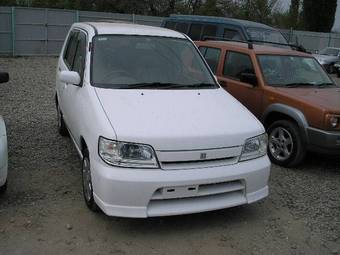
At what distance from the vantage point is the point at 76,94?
5.12m

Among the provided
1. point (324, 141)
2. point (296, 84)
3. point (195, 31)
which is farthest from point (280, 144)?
point (195, 31)

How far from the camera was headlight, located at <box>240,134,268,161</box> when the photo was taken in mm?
4239

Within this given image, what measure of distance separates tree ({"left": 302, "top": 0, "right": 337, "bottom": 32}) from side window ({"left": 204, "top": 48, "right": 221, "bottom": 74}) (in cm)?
3095

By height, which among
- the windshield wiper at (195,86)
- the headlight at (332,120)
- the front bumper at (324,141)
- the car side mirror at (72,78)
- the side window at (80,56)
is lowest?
the front bumper at (324,141)

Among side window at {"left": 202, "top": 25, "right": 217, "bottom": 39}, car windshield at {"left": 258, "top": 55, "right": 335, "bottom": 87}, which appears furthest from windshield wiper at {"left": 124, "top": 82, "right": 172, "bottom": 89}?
side window at {"left": 202, "top": 25, "right": 217, "bottom": 39}

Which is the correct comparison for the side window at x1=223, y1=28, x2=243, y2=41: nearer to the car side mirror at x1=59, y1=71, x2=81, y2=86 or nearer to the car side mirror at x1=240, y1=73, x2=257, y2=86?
the car side mirror at x1=240, y1=73, x2=257, y2=86

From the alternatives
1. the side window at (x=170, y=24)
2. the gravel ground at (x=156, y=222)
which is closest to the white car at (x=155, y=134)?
the gravel ground at (x=156, y=222)

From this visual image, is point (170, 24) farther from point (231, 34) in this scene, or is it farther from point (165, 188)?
point (165, 188)

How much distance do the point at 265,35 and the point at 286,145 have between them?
6964 millimetres

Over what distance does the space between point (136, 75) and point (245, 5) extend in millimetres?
35122

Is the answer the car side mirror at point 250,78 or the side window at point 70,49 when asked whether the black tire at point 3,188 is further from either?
the car side mirror at point 250,78

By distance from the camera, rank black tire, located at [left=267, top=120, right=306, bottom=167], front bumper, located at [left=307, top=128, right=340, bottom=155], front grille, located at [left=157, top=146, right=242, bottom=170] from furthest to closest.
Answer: black tire, located at [left=267, top=120, right=306, bottom=167]
front bumper, located at [left=307, top=128, right=340, bottom=155]
front grille, located at [left=157, top=146, right=242, bottom=170]

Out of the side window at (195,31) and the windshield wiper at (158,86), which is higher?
the side window at (195,31)

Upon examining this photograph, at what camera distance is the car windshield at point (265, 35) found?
12.0 meters
